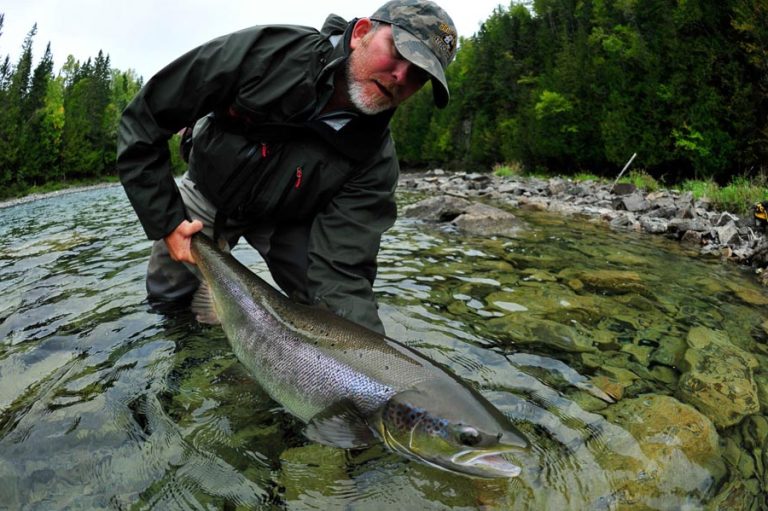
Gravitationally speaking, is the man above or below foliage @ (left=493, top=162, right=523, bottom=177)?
above

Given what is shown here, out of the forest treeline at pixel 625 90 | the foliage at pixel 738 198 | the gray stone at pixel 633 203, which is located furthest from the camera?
the forest treeline at pixel 625 90

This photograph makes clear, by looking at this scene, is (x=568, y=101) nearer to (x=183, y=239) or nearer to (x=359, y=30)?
(x=359, y=30)

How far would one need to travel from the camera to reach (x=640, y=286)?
570 cm

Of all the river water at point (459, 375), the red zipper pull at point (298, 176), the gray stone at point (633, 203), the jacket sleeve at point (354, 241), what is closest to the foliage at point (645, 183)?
the gray stone at point (633, 203)

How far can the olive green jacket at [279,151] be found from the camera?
10.3ft

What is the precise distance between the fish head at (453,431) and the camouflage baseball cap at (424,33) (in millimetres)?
1953

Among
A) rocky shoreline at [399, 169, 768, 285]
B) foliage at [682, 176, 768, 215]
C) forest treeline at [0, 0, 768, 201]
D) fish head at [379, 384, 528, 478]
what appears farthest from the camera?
forest treeline at [0, 0, 768, 201]

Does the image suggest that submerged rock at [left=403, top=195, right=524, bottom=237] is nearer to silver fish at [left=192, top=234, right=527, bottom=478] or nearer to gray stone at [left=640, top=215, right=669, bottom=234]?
gray stone at [left=640, top=215, right=669, bottom=234]

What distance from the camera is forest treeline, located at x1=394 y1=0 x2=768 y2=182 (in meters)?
18.9

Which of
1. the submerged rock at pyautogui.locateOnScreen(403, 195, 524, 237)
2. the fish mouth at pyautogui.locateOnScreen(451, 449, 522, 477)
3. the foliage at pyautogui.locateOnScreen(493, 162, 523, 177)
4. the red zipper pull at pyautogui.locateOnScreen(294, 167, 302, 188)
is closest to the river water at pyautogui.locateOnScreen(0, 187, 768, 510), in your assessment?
the fish mouth at pyautogui.locateOnScreen(451, 449, 522, 477)

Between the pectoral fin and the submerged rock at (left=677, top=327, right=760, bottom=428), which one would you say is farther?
the submerged rock at (left=677, top=327, right=760, bottom=428)

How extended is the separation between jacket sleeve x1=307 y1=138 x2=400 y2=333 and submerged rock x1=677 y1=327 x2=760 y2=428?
2.10 meters

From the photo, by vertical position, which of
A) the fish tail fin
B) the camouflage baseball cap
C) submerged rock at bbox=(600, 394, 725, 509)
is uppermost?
the camouflage baseball cap

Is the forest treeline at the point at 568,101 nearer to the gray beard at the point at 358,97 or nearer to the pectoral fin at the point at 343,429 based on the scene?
the gray beard at the point at 358,97
